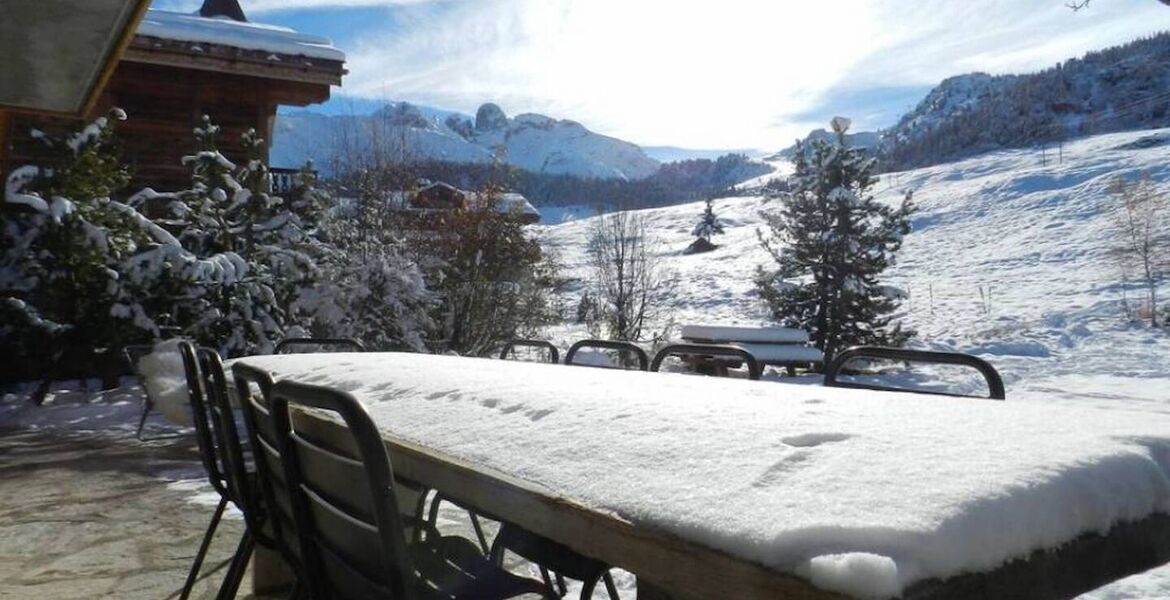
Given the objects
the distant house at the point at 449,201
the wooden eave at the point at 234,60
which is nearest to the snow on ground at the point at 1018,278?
the distant house at the point at 449,201

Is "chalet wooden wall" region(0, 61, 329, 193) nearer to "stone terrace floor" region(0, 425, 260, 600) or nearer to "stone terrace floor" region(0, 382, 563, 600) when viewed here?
"stone terrace floor" region(0, 382, 563, 600)

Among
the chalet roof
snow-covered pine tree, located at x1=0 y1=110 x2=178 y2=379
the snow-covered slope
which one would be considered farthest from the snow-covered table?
the chalet roof

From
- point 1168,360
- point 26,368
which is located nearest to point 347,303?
point 26,368

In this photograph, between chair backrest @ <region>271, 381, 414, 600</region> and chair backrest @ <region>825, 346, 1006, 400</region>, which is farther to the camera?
chair backrest @ <region>825, 346, 1006, 400</region>

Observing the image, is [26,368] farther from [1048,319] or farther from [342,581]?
[1048,319]

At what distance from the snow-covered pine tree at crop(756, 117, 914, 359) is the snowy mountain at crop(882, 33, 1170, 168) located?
49.1m

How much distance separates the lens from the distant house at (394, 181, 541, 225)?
38.7 feet

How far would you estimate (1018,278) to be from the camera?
90.0ft

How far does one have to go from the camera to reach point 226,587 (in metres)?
1.82

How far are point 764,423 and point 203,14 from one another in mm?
13062

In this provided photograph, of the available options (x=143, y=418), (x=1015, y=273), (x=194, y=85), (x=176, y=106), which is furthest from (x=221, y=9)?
(x=1015, y=273)

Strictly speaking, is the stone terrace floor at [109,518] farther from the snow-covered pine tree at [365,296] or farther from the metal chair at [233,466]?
the snow-covered pine tree at [365,296]

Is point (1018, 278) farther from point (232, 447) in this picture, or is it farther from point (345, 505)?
point (345, 505)

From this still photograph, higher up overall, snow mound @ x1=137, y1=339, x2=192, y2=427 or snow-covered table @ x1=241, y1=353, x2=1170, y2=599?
snow-covered table @ x1=241, y1=353, x2=1170, y2=599
